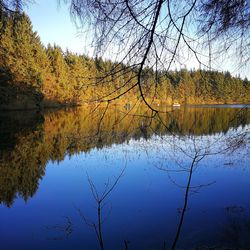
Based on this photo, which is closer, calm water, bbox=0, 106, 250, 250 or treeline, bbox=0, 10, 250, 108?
treeline, bbox=0, 10, 250, 108

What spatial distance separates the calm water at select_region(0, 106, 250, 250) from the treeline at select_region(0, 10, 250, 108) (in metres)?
0.19

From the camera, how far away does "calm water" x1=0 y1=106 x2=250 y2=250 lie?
5.57 m

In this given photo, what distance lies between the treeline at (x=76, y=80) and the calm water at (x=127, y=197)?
0.19 meters

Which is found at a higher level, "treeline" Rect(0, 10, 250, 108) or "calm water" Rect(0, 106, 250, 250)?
"treeline" Rect(0, 10, 250, 108)

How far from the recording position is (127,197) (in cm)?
806

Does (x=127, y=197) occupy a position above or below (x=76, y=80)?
below

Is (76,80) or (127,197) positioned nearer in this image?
(76,80)

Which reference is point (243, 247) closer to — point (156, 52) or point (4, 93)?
point (156, 52)

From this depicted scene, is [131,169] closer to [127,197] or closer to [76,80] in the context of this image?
[127,197]

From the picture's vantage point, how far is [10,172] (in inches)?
414

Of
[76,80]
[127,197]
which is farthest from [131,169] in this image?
[76,80]

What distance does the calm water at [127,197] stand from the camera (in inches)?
219

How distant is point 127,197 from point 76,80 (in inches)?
249

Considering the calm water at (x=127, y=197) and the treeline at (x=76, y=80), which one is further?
the calm water at (x=127, y=197)
